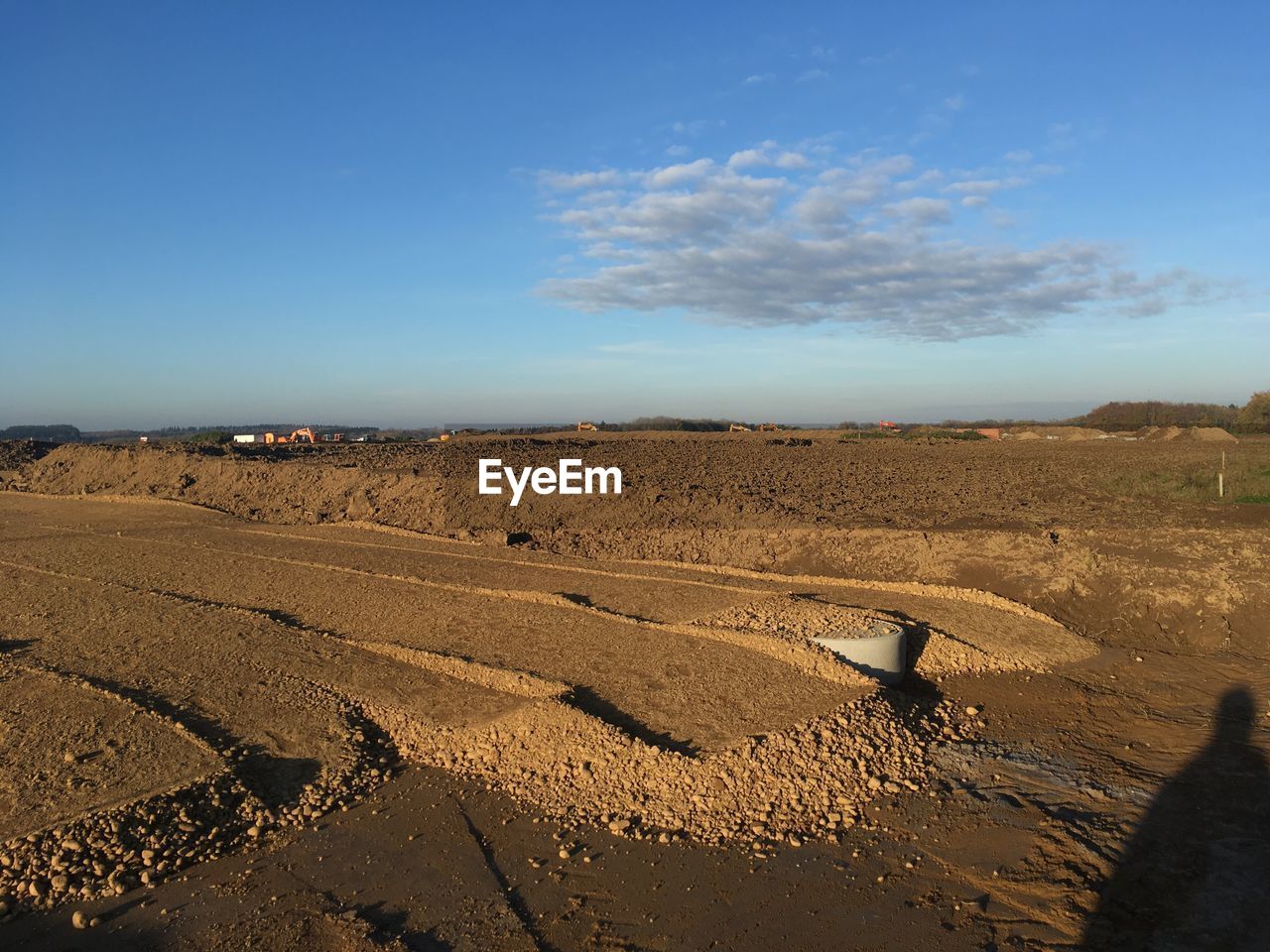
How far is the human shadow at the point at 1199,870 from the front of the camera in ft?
15.8

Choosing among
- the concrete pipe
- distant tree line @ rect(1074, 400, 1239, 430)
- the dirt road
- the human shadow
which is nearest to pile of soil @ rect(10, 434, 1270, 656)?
the dirt road

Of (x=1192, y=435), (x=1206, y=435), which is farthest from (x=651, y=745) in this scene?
(x=1206, y=435)

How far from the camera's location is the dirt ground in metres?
5.04

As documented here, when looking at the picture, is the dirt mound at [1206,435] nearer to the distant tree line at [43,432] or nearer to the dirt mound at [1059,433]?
the dirt mound at [1059,433]

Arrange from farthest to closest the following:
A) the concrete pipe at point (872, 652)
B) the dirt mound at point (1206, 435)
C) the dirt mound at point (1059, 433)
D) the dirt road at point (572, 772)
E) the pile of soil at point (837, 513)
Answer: the dirt mound at point (1059, 433)
the dirt mound at point (1206, 435)
the pile of soil at point (837, 513)
the concrete pipe at point (872, 652)
the dirt road at point (572, 772)

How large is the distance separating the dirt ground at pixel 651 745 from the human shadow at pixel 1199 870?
0.09 feet

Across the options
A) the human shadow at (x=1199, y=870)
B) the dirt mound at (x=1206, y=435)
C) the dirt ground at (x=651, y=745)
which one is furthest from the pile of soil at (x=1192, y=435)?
the human shadow at (x=1199, y=870)

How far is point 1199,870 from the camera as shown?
18.0ft

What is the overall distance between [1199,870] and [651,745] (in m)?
Answer: 3.87

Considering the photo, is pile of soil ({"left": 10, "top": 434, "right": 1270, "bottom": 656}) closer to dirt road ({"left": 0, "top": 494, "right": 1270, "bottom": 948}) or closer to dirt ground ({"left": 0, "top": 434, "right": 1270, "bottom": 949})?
dirt ground ({"left": 0, "top": 434, "right": 1270, "bottom": 949})

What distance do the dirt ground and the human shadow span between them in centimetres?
3

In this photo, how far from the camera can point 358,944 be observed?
4664 mm

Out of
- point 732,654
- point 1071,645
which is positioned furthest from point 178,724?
point 1071,645

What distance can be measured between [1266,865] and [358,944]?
586cm
